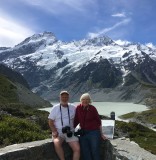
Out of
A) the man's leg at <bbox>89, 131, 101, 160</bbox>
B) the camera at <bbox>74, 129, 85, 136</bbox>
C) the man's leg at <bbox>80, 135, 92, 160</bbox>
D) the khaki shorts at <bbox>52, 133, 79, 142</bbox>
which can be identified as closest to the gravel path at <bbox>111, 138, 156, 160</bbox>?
the man's leg at <bbox>89, 131, 101, 160</bbox>

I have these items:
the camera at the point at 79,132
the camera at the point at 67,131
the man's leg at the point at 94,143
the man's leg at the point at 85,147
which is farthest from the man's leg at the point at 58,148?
the man's leg at the point at 94,143

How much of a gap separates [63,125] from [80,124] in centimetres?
57

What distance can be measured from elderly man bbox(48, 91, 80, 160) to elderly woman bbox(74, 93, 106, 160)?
10.9 inches

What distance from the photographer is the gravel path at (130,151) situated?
36.7 feet

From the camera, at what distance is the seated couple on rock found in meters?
12.6

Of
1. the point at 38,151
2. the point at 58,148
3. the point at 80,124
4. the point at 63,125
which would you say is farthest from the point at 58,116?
the point at 38,151

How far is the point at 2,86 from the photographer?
193 m

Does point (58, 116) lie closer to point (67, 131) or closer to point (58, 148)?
point (67, 131)

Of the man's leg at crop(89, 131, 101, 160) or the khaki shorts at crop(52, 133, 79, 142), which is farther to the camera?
the man's leg at crop(89, 131, 101, 160)

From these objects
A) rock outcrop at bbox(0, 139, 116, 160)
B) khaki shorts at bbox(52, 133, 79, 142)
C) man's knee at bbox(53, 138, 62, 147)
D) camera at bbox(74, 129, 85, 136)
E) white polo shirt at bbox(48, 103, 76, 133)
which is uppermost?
white polo shirt at bbox(48, 103, 76, 133)

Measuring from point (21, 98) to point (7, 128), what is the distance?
171 m

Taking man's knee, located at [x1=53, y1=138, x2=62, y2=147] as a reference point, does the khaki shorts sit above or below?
above

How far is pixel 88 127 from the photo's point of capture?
41.7 feet

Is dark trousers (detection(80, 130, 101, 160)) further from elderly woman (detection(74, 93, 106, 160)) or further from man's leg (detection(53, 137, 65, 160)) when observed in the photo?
man's leg (detection(53, 137, 65, 160))
